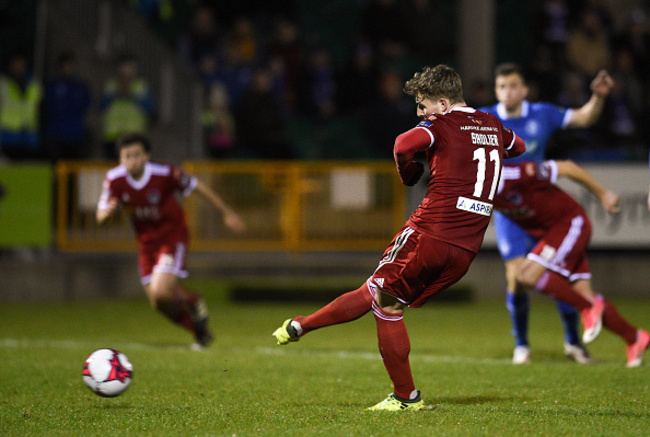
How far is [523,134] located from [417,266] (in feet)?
9.36

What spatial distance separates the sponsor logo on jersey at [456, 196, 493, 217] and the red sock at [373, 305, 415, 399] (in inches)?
29.6

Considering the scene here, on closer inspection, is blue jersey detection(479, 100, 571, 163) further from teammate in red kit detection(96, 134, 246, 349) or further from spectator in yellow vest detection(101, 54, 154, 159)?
spectator in yellow vest detection(101, 54, 154, 159)

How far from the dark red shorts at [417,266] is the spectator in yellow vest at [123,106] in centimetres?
886

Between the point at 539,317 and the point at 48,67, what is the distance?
8.64 meters

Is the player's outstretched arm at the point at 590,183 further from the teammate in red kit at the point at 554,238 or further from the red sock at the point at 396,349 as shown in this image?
the red sock at the point at 396,349

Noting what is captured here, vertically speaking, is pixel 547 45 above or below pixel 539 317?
above

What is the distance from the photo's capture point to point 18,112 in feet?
43.8

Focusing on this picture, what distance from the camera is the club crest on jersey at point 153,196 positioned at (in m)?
8.96

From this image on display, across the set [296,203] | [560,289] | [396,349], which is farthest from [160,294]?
[296,203]

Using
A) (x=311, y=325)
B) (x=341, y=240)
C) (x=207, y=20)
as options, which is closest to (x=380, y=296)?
(x=311, y=325)

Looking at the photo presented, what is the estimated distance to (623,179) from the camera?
43.3 feet

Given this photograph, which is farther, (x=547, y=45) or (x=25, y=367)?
(x=547, y=45)

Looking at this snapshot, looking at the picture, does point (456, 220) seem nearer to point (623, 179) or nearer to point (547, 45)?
point (623, 179)

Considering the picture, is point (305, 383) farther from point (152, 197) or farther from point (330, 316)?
point (152, 197)
